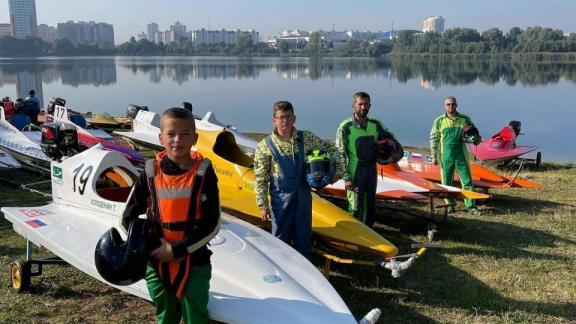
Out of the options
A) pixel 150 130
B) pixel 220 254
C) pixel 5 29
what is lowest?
pixel 220 254

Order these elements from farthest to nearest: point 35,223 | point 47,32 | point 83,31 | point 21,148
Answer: point 83,31
point 47,32
point 21,148
point 35,223

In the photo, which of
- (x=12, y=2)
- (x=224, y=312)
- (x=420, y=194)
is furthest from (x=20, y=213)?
(x=12, y=2)

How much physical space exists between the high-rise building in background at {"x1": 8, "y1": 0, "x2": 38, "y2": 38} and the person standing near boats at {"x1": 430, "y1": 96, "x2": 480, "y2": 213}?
574ft

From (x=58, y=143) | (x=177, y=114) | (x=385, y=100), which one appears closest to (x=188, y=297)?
(x=177, y=114)

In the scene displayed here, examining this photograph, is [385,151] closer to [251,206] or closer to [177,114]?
[251,206]

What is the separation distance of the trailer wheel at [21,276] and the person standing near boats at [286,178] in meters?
2.31

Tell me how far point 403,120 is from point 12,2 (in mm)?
171508

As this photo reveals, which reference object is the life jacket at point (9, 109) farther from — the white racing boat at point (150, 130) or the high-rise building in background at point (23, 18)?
the high-rise building in background at point (23, 18)

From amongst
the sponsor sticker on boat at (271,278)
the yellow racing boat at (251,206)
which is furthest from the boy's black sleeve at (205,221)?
the yellow racing boat at (251,206)

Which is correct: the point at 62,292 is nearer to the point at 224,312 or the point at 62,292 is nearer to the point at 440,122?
the point at 224,312

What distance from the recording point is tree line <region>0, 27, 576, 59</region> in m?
90.2

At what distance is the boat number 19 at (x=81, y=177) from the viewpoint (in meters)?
5.21

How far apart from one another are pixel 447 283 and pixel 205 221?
10.6 ft

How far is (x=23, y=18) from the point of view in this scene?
166250 mm
